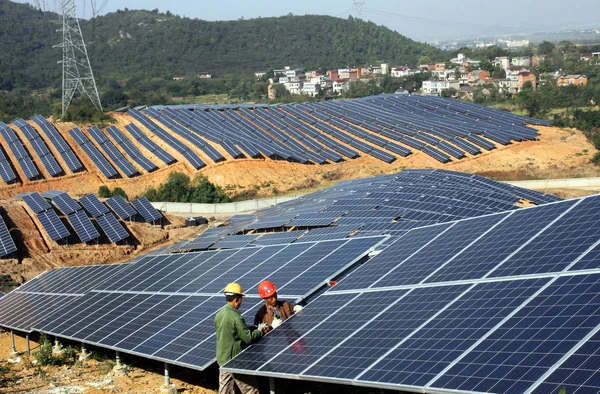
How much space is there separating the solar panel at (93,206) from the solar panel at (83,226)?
0.81m

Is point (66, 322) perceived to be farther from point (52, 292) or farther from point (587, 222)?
point (587, 222)

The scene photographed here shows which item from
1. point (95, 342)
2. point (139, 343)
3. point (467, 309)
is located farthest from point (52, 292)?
point (467, 309)

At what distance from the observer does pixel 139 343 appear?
16406 mm

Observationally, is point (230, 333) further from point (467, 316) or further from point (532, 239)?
point (532, 239)

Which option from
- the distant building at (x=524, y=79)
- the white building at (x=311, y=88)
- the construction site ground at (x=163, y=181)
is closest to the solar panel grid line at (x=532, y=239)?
the construction site ground at (x=163, y=181)

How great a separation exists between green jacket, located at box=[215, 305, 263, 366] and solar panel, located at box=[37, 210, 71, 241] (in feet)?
102

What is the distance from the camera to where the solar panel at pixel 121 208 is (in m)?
45.6

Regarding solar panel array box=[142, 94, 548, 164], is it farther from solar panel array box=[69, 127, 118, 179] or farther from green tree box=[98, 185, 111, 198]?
green tree box=[98, 185, 111, 198]

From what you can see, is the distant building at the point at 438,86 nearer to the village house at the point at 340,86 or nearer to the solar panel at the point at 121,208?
the village house at the point at 340,86

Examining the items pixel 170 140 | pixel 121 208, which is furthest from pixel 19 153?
pixel 121 208

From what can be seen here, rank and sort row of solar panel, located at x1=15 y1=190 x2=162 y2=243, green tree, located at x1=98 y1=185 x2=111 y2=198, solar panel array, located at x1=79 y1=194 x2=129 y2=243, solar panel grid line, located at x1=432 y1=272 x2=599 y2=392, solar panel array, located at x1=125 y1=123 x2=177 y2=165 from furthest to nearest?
1. solar panel array, located at x1=125 y1=123 x2=177 y2=165
2. green tree, located at x1=98 y1=185 x2=111 y2=198
3. solar panel array, located at x1=79 y1=194 x2=129 y2=243
4. row of solar panel, located at x1=15 y1=190 x2=162 y2=243
5. solar panel grid line, located at x1=432 y1=272 x2=599 y2=392

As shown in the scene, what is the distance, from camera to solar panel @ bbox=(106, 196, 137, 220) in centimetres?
4562

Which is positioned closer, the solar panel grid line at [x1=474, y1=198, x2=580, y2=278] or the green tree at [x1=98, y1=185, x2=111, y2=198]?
the solar panel grid line at [x1=474, y1=198, x2=580, y2=278]

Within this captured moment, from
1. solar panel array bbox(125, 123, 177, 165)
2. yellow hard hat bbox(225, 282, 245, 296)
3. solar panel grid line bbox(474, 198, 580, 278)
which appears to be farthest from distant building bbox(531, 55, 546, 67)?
yellow hard hat bbox(225, 282, 245, 296)
